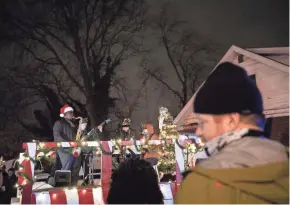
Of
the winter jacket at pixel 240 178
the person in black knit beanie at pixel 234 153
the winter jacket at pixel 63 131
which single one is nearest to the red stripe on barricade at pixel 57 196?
the winter jacket at pixel 63 131

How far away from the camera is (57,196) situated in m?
6.85

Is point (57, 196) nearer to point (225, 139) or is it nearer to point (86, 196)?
point (86, 196)

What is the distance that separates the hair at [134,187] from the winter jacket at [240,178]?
0.99 metres

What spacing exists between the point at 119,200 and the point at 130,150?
19.3 feet

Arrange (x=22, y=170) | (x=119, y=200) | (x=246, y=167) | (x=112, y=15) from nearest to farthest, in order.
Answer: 1. (x=246, y=167)
2. (x=119, y=200)
3. (x=22, y=170)
4. (x=112, y=15)

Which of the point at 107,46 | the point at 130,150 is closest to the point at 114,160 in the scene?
the point at 130,150

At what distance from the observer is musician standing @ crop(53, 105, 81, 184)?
8.13m

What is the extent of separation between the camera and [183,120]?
16.5 meters

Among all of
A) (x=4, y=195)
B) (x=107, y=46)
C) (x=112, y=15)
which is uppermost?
(x=112, y=15)

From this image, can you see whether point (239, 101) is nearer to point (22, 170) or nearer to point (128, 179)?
point (128, 179)

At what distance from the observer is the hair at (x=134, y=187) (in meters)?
2.40

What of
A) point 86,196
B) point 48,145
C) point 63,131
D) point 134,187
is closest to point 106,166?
point 86,196

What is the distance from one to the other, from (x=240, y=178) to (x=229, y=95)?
40 cm

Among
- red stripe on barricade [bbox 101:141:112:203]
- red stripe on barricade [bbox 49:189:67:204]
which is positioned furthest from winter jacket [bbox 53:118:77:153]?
red stripe on barricade [bbox 49:189:67:204]
